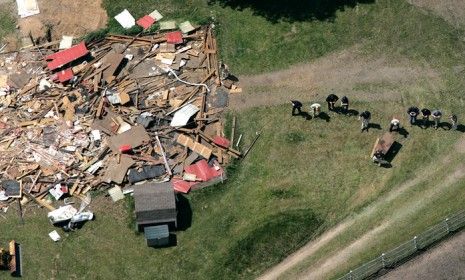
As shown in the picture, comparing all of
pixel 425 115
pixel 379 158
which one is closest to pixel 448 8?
pixel 425 115

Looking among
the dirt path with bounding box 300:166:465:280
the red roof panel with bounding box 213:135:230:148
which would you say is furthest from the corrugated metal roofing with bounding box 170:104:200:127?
the dirt path with bounding box 300:166:465:280

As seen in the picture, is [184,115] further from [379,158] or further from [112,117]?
[379,158]

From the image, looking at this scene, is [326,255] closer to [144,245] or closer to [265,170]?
[265,170]

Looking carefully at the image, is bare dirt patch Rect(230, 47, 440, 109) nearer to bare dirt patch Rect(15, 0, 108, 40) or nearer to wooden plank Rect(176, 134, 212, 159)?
wooden plank Rect(176, 134, 212, 159)

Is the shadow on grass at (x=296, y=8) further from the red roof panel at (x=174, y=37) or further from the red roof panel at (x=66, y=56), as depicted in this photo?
Answer: the red roof panel at (x=66, y=56)

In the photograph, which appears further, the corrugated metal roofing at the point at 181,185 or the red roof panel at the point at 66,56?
the red roof panel at the point at 66,56

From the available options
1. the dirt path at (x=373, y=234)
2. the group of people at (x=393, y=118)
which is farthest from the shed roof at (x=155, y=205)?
the group of people at (x=393, y=118)
